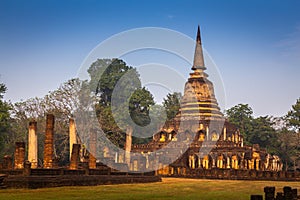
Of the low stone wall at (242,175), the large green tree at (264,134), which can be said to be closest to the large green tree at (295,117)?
the large green tree at (264,134)

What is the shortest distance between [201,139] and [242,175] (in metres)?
10.5

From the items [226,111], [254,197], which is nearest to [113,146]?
[226,111]

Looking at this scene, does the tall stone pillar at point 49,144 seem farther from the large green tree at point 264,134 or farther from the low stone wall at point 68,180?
the large green tree at point 264,134

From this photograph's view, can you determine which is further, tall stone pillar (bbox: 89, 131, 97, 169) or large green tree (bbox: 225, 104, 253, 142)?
large green tree (bbox: 225, 104, 253, 142)

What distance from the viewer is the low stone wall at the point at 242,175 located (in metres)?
29.4

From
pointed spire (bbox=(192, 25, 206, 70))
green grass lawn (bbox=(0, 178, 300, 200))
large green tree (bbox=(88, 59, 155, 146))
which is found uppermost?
pointed spire (bbox=(192, 25, 206, 70))

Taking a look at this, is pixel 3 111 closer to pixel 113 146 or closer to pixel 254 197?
pixel 113 146

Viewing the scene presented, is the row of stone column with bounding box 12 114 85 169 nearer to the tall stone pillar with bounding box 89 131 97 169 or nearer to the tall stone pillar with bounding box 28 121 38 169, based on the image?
the tall stone pillar with bounding box 28 121 38 169

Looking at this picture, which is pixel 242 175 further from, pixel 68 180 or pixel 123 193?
pixel 123 193

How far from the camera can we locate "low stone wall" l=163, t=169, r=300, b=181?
29.4 m

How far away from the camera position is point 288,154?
5056 cm

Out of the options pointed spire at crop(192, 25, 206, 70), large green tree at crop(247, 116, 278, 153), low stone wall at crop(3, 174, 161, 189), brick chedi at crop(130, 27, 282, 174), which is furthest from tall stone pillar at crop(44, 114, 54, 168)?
large green tree at crop(247, 116, 278, 153)

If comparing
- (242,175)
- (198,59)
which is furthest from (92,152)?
(198,59)

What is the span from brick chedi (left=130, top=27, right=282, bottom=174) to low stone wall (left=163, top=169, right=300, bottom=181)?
89cm
